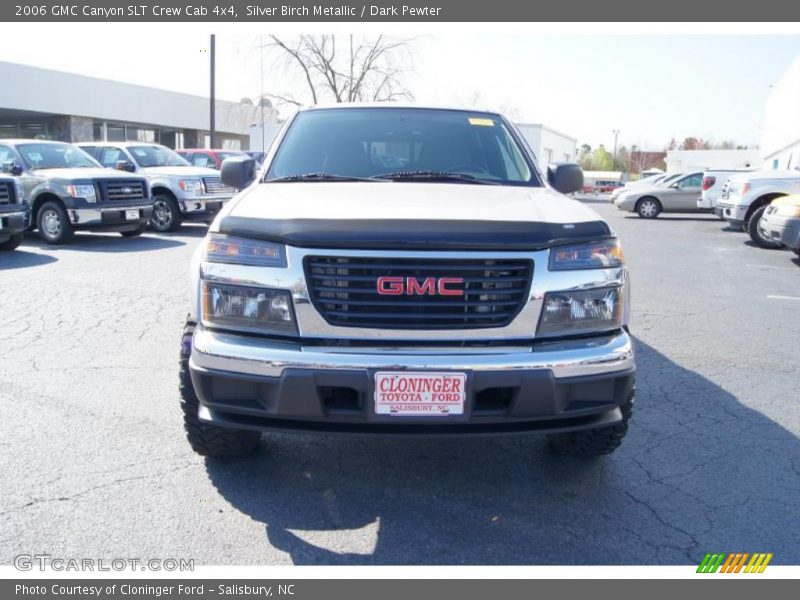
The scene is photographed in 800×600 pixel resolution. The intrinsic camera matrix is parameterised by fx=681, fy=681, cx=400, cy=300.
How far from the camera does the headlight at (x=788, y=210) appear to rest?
1023cm

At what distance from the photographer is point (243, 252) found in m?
2.87

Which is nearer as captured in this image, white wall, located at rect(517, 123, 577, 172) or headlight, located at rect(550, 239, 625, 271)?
headlight, located at rect(550, 239, 625, 271)

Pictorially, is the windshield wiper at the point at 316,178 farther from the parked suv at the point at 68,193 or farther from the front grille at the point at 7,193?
the parked suv at the point at 68,193

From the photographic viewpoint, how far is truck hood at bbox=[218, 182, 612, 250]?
9.04 ft

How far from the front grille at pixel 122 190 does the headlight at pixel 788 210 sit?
35.4 feet

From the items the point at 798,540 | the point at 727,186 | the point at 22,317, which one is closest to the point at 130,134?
the point at 727,186

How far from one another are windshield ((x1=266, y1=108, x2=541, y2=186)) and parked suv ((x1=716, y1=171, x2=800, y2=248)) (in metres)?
10.7

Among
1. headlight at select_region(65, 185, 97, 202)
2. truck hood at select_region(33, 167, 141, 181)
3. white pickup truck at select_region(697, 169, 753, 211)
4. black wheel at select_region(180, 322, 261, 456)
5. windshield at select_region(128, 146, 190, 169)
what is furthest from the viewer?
white pickup truck at select_region(697, 169, 753, 211)

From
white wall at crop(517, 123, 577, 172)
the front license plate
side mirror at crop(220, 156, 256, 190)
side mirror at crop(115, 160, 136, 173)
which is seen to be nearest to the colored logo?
the front license plate

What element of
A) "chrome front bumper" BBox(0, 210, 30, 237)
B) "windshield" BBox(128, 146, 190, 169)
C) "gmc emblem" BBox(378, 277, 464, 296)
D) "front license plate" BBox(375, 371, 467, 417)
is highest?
"windshield" BBox(128, 146, 190, 169)

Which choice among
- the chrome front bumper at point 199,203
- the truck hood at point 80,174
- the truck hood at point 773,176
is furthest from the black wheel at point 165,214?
the truck hood at point 773,176

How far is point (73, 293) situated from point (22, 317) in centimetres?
114

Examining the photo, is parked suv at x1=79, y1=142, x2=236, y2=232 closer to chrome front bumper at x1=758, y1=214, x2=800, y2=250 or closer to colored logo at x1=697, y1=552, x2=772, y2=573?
chrome front bumper at x1=758, y1=214, x2=800, y2=250

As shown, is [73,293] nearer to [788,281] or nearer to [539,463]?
[539,463]
